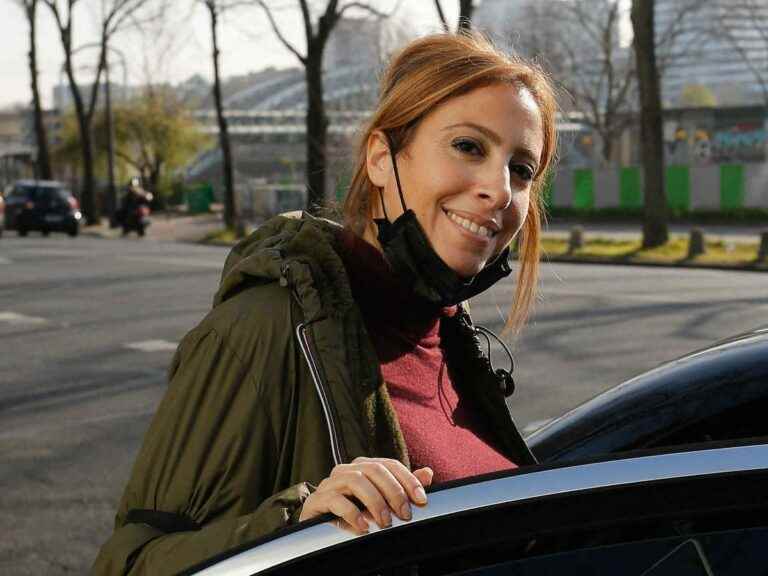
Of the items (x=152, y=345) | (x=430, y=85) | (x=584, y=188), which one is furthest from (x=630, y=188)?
(x=430, y=85)

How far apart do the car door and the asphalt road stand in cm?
132

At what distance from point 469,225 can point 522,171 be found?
0.14 metres

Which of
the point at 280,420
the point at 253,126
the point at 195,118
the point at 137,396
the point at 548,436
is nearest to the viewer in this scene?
the point at 280,420

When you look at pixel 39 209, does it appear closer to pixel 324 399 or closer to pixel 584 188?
pixel 584 188

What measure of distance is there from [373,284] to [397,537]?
71 cm

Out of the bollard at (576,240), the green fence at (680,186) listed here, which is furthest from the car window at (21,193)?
the bollard at (576,240)

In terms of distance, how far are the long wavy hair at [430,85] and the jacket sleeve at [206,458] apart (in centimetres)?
45

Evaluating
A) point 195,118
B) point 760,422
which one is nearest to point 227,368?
point 760,422

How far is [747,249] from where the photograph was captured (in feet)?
82.0

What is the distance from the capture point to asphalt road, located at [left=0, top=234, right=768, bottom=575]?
661 centimetres

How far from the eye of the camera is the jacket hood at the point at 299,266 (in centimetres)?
201

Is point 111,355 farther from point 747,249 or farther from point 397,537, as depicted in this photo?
point 747,249

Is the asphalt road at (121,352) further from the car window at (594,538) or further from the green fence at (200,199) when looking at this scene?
the green fence at (200,199)

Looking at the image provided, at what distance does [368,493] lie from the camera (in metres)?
1.63
